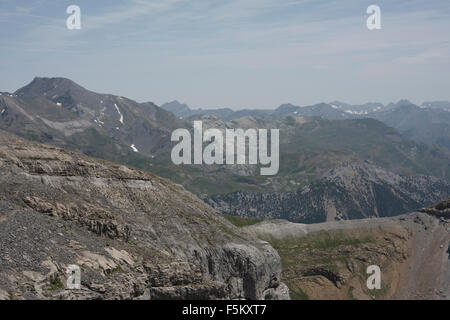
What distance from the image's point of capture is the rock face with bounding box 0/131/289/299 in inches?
2643

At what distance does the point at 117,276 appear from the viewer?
2904 inches

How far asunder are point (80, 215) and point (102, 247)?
11.6m

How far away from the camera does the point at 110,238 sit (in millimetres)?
88500

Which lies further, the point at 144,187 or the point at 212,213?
the point at 212,213

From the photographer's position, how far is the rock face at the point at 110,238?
6712cm

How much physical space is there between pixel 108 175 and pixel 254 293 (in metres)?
49.1
